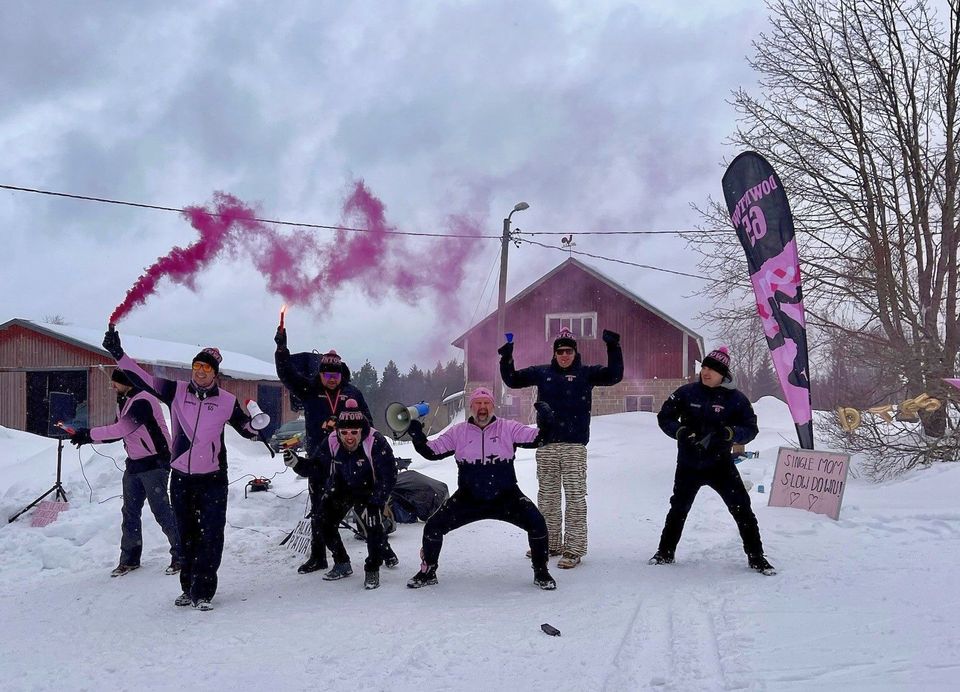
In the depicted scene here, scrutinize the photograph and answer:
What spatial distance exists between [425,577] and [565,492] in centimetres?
142

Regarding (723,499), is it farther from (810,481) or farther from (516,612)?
(516,612)

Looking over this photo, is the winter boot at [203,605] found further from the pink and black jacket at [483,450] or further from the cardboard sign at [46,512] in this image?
the cardboard sign at [46,512]

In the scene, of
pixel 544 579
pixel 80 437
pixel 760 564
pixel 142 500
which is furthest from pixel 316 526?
pixel 760 564

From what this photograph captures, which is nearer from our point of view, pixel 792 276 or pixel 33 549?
pixel 33 549

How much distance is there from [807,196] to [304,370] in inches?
441

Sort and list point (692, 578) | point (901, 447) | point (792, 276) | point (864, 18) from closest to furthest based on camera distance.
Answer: point (692, 578) → point (792, 276) → point (901, 447) → point (864, 18)

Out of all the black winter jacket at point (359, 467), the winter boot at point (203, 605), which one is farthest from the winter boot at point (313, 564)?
the winter boot at point (203, 605)

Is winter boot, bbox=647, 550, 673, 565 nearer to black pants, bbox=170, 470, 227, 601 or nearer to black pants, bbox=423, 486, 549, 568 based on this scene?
black pants, bbox=423, 486, 549, 568

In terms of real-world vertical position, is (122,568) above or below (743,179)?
below

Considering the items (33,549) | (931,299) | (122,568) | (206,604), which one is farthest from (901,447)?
(33,549)

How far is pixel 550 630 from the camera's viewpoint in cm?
415

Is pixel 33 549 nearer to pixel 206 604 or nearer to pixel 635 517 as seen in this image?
pixel 206 604

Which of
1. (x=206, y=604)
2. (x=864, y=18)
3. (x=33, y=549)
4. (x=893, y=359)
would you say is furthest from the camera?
(x=864, y=18)

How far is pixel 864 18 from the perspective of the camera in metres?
12.9
